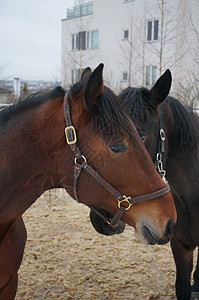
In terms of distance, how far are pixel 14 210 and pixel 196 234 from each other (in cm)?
168

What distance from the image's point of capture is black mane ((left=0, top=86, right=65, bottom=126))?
1.62m

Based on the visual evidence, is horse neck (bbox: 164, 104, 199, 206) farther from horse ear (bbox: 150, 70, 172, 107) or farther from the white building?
the white building

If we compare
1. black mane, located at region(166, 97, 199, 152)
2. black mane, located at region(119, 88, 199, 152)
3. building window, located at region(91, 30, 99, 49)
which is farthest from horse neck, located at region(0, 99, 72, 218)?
building window, located at region(91, 30, 99, 49)

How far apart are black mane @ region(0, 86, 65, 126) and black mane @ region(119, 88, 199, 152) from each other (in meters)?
0.70

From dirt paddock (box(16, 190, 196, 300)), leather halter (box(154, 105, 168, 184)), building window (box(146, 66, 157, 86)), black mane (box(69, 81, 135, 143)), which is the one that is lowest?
dirt paddock (box(16, 190, 196, 300))

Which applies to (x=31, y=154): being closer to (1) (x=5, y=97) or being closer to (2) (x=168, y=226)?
(2) (x=168, y=226)

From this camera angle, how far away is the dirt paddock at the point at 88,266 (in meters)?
3.07

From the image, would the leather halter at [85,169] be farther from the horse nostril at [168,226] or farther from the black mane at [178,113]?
the black mane at [178,113]

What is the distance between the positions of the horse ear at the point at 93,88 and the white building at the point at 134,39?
6864 millimetres

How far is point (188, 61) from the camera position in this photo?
12.1 metres

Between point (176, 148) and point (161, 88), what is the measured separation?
0.55 meters

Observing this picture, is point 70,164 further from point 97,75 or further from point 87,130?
point 97,75

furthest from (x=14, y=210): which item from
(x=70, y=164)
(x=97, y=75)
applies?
(x=97, y=75)

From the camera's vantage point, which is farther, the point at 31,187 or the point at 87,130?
the point at 31,187
